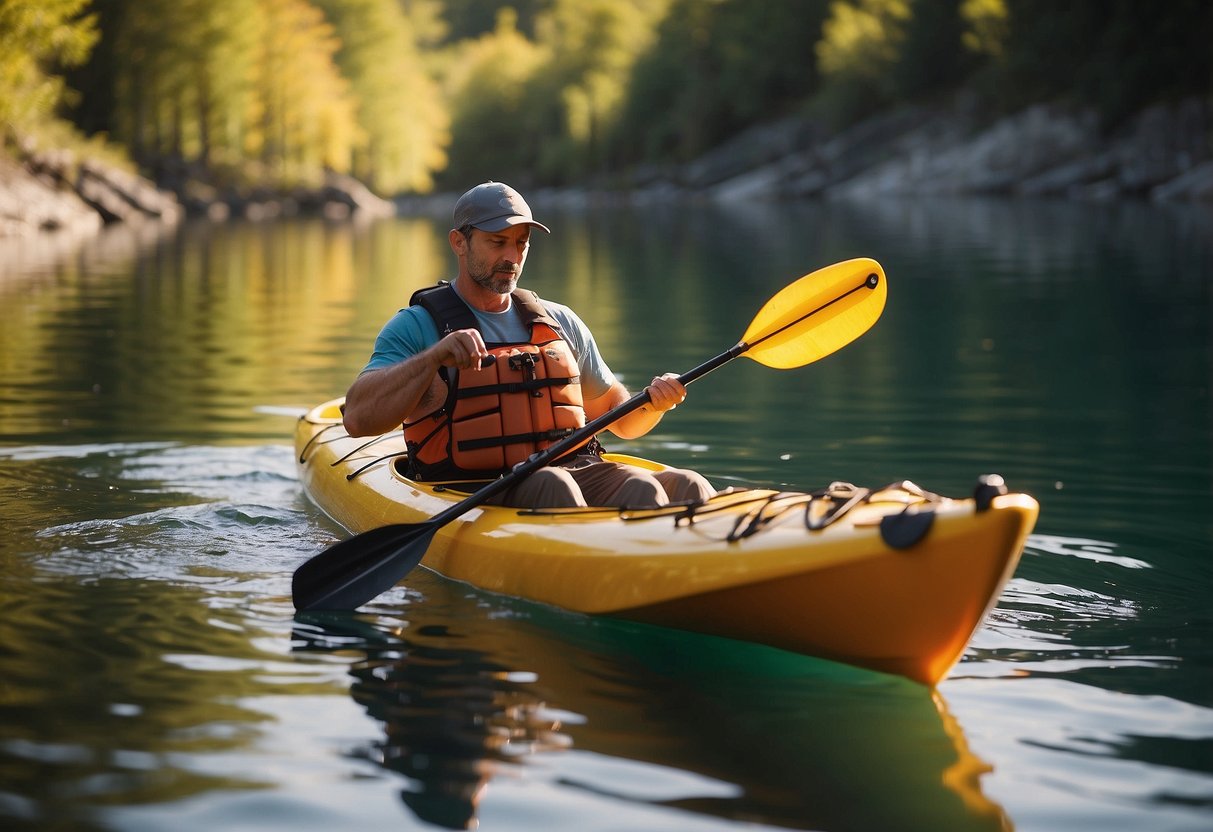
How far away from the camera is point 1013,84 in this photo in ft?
140

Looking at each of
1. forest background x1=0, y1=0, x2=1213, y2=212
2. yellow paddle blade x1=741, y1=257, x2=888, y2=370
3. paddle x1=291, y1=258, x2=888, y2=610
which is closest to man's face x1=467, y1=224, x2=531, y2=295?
paddle x1=291, y1=258, x2=888, y2=610

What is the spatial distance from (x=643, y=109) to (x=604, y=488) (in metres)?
64.2

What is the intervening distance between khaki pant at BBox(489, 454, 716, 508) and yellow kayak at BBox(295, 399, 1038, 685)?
0.09 m

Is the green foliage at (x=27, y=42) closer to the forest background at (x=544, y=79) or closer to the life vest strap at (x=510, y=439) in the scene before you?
the forest background at (x=544, y=79)

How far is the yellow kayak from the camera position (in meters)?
3.27

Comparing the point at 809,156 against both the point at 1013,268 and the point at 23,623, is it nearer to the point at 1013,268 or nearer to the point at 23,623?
the point at 1013,268

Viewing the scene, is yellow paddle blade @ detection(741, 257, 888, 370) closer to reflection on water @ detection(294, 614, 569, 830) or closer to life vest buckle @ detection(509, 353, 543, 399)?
life vest buckle @ detection(509, 353, 543, 399)

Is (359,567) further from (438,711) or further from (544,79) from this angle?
(544,79)

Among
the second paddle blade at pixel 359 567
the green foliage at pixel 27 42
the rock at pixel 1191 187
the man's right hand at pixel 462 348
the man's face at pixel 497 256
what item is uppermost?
the green foliage at pixel 27 42

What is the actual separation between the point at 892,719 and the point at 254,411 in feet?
17.1

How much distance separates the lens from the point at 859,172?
50812 mm

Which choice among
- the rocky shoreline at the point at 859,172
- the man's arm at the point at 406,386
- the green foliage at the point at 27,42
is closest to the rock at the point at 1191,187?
the rocky shoreline at the point at 859,172

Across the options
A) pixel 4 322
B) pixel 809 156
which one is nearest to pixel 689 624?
pixel 4 322

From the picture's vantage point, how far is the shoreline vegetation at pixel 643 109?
33906 millimetres
